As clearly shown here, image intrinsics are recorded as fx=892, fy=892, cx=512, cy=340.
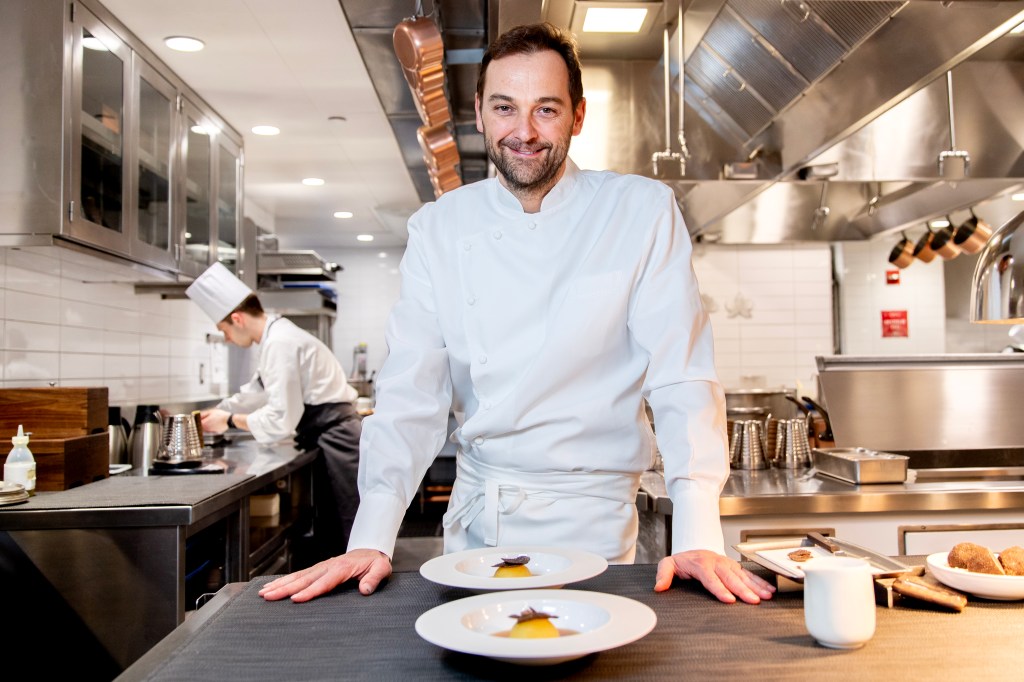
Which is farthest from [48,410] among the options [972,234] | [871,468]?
[972,234]

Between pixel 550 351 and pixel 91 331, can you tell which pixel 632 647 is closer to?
pixel 550 351

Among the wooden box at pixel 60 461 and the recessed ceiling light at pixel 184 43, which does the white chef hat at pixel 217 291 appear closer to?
the recessed ceiling light at pixel 184 43

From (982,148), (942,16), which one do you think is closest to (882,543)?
(942,16)

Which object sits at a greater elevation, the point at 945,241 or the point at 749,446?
the point at 945,241

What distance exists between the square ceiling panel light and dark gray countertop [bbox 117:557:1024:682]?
2.19 meters

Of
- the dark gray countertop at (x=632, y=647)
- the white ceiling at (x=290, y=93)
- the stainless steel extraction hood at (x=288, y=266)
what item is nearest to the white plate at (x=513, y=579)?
the dark gray countertop at (x=632, y=647)

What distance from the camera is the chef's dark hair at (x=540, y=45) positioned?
154 centimetres

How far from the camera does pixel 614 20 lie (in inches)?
126

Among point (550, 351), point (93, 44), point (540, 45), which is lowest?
point (550, 351)

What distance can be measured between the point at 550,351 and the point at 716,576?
516 mm

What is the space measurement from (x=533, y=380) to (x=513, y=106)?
Answer: 18.5 inches

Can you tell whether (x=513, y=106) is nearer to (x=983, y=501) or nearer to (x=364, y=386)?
(x=983, y=501)

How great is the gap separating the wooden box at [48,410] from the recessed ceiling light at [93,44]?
1.22 metres

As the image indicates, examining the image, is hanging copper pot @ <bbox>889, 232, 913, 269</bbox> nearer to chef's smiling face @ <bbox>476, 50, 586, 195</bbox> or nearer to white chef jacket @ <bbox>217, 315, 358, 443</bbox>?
white chef jacket @ <bbox>217, 315, 358, 443</bbox>
